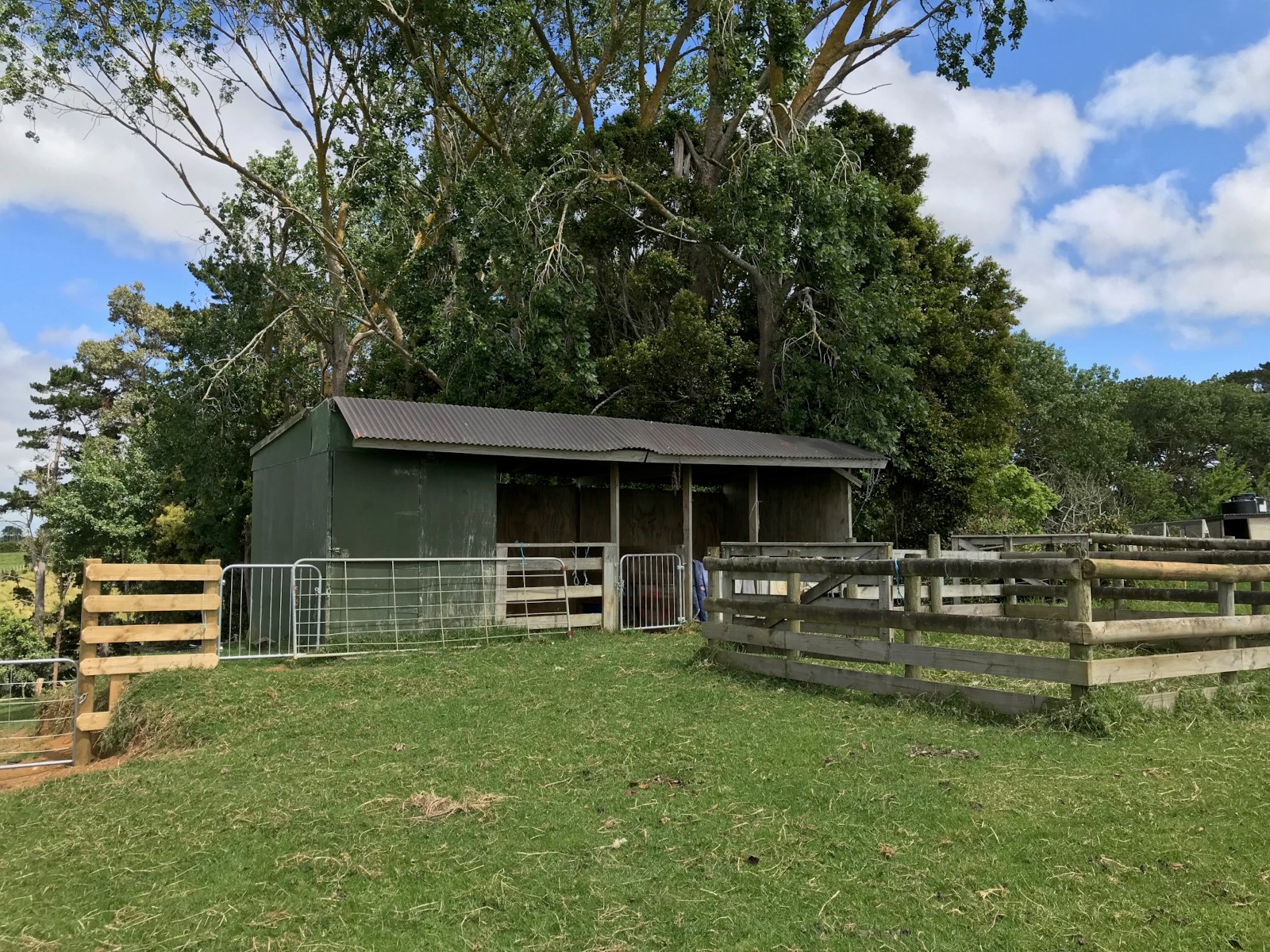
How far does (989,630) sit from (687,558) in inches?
323

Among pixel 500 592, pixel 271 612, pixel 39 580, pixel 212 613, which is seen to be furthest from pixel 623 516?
pixel 39 580

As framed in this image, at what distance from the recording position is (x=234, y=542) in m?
23.6

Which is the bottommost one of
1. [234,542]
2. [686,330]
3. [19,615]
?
[19,615]

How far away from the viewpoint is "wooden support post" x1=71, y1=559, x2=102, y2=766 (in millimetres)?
7648

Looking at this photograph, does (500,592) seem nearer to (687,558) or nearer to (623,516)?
(687,558)

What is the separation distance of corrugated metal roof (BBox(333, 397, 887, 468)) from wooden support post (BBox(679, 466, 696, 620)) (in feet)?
2.26

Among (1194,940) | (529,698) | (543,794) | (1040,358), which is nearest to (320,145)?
(529,698)

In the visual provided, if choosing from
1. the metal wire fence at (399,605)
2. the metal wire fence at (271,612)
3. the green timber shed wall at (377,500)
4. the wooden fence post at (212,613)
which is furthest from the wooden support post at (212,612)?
the green timber shed wall at (377,500)

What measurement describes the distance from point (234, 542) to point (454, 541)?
14.0 meters

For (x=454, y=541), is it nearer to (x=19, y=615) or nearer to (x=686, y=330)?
(x=686, y=330)

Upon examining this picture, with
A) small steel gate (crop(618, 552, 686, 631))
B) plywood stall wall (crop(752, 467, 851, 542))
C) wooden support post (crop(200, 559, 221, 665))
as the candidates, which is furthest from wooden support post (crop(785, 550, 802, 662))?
plywood stall wall (crop(752, 467, 851, 542))

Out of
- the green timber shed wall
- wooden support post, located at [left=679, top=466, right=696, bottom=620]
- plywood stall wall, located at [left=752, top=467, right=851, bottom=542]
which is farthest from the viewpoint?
plywood stall wall, located at [left=752, top=467, right=851, bottom=542]

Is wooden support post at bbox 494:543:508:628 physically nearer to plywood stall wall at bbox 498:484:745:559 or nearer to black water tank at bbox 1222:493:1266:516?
plywood stall wall at bbox 498:484:745:559

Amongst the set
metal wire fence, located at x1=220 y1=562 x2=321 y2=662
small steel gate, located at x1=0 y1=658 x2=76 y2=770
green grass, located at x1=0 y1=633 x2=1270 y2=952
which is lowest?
small steel gate, located at x1=0 y1=658 x2=76 y2=770
